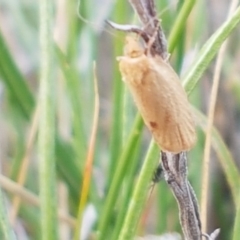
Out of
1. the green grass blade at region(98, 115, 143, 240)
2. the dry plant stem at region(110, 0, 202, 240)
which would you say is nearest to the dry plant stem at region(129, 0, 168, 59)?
the dry plant stem at region(110, 0, 202, 240)

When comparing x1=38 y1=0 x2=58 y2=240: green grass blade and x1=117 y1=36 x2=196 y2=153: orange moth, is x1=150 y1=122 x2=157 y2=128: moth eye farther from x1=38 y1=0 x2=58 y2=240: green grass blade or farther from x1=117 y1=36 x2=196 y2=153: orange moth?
x1=38 y1=0 x2=58 y2=240: green grass blade

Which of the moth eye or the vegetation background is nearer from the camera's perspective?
the moth eye

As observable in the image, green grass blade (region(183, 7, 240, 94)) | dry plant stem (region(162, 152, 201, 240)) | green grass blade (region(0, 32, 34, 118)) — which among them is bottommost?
dry plant stem (region(162, 152, 201, 240))

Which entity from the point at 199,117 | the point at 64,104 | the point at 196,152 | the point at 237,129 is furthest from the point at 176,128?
the point at 237,129

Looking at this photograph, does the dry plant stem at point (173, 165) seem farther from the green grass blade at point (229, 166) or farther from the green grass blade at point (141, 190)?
the green grass blade at point (229, 166)

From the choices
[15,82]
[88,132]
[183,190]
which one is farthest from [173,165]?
[88,132]

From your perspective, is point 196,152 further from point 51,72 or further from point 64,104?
point 51,72
